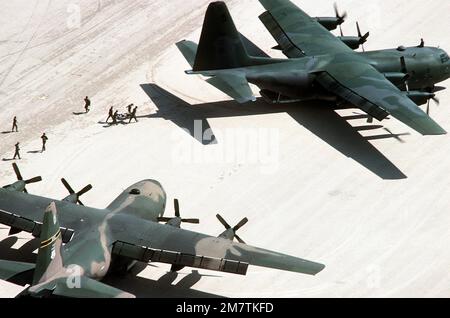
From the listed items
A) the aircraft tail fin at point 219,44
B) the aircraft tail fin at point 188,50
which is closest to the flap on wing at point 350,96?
the aircraft tail fin at point 219,44

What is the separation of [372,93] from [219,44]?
10918 mm

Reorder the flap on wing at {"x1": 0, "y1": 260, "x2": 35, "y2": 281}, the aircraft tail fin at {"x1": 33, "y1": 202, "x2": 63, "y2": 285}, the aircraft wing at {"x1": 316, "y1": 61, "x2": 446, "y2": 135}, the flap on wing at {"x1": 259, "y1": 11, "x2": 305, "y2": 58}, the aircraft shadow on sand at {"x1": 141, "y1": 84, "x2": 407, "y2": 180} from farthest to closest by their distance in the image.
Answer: the flap on wing at {"x1": 259, "y1": 11, "x2": 305, "y2": 58} → the aircraft shadow on sand at {"x1": 141, "y1": 84, "x2": 407, "y2": 180} → the aircraft wing at {"x1": 316, "y1": 61, "x2": 446, "y2": 135} → the flap on wing at {"x1": 0, "y1": 260, "x2": 35, "y2": 281} → the aircraft tail fin at {"x1": 33, "y1": 202, "x2": 63, "y2": 285}

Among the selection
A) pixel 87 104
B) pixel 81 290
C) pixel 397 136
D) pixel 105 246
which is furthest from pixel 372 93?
pixel 81 290

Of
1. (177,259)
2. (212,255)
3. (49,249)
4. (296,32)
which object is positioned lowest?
(177,259)

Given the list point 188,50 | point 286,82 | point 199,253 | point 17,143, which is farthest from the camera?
point 188,50

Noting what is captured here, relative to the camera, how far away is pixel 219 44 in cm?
5628

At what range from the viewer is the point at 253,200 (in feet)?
160

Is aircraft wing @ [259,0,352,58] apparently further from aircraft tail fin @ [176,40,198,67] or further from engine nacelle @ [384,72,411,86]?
aircraft tail fin @ [176,40,198,67]

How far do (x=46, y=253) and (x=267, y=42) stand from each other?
37473 millimetres

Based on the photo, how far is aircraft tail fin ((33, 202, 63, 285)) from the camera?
35.0m

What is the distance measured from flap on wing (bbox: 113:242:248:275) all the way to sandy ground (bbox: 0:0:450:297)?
2.34 metres

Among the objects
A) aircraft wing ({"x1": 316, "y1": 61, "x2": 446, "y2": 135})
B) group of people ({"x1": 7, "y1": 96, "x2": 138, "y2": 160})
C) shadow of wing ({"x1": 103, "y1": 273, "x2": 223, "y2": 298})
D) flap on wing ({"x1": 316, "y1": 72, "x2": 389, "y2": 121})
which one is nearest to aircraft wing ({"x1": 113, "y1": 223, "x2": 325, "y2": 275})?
shadow of wing ({"x1": 103, "y1": 273, "x2": 223, "y2": 298})

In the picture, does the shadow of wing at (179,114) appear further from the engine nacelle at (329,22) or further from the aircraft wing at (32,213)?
the aircraft wing at (32,213)

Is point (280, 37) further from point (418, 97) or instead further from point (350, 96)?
point (418, 97)
